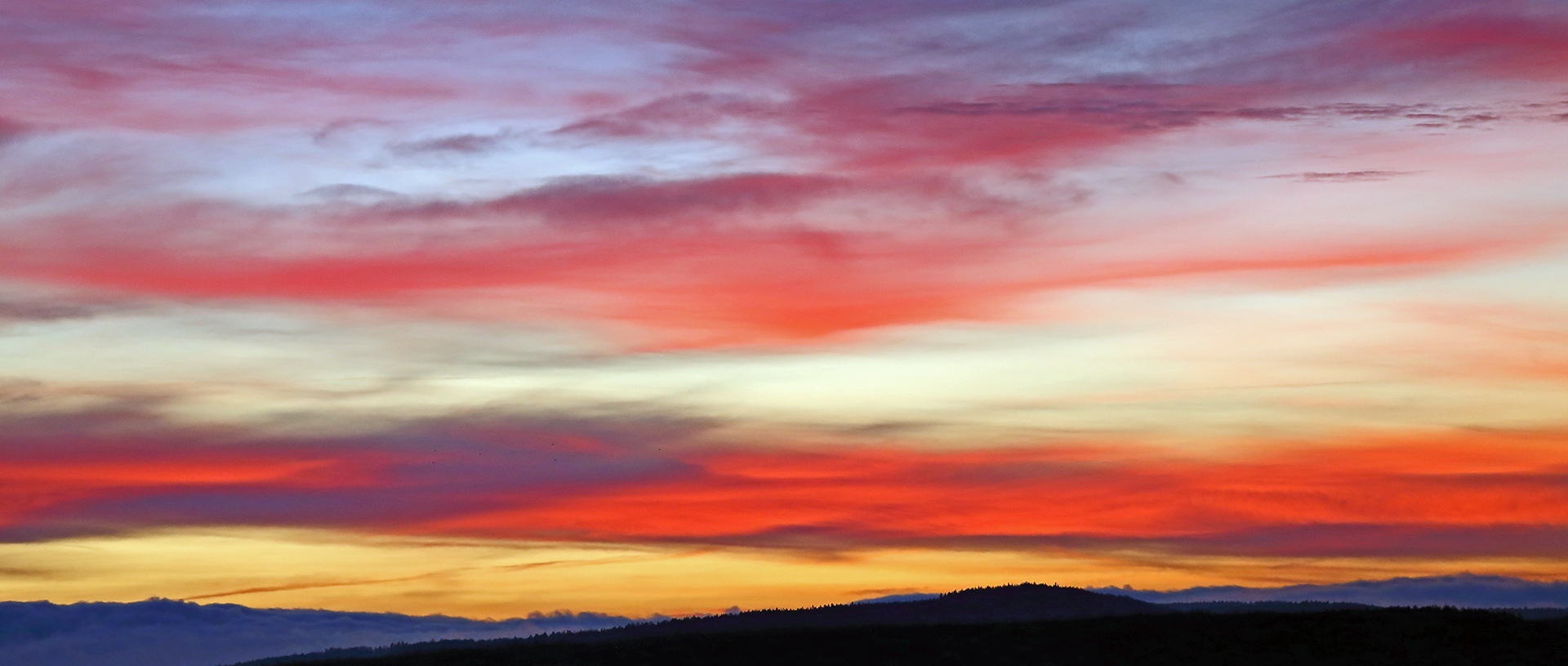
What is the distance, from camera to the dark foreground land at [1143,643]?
2894 inches

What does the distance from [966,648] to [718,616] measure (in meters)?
71.1

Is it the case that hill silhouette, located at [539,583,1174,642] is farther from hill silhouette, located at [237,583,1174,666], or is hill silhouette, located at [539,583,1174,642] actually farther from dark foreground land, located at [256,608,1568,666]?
dark foreground land, located at [256,608,1568,666]

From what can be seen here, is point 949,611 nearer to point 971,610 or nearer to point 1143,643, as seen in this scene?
point 971,610

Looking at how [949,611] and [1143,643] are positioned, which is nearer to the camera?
[1143,643]

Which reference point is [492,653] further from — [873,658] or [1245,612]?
[1245,612]

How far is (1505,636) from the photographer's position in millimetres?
73875

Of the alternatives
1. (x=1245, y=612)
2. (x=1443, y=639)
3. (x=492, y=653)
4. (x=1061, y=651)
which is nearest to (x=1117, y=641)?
(x=1061, y=651)

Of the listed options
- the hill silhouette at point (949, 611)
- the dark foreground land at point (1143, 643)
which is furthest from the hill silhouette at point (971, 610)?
the dark foreground land at point (1143, 643)

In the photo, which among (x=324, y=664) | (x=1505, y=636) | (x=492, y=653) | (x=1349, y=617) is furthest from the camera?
(x=324, y=664)

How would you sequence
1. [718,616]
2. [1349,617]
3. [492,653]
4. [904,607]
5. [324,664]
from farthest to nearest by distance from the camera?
[904,607] < [718,616] < [324,664] < [492,653] < [1349,617]

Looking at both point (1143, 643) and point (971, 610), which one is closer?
point (1143, 643)

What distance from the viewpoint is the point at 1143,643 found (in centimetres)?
7906

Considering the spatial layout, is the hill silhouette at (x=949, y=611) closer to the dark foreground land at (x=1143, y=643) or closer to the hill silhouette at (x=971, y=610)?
the hill silhouette at (x=971, y=610)

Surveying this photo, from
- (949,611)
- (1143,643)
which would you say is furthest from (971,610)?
(1143,643)
